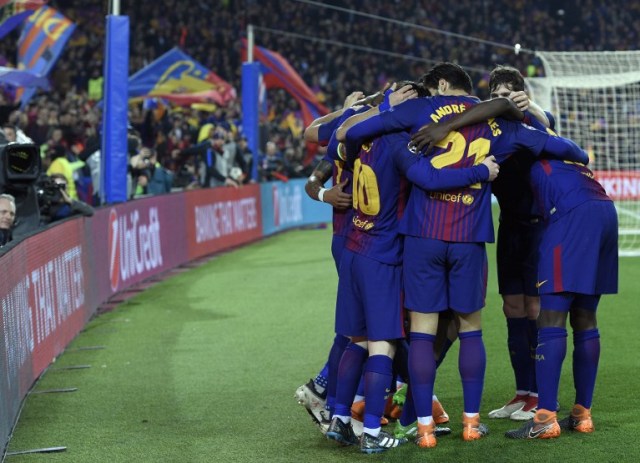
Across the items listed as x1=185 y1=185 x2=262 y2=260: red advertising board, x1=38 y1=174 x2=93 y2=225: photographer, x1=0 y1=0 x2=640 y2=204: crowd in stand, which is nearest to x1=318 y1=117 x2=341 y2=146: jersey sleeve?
x1=38 y1=174 x2=93 y2=225: photographer

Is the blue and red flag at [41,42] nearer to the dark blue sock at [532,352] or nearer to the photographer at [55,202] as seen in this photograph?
the photographer at [55,202]

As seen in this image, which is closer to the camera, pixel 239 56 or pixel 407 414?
pixel 407 414

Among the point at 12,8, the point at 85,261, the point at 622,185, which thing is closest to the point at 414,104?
the point at 85,261

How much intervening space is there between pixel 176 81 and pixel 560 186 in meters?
14.6

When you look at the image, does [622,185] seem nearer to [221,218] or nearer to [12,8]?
[221,218]

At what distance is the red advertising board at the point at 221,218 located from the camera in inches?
650

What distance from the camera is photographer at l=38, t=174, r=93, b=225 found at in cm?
1027

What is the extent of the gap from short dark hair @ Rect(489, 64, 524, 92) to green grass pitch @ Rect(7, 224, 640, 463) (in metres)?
1.84

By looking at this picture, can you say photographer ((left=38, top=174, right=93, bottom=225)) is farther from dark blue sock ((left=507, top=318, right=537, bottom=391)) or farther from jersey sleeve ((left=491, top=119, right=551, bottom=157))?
jersey sleeve ((left=491, top=119, right=551, bottom=157))

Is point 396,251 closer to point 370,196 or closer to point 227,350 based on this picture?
point 370,196

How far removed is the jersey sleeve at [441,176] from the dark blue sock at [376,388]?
899 mm

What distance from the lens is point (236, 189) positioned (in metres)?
19.2

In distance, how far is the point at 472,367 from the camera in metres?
5.70

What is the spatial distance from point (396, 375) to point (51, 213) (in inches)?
206
